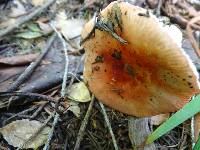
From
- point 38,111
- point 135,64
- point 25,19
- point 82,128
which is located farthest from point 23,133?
point 25,19

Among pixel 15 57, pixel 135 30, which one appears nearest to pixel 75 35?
pixel 15 57

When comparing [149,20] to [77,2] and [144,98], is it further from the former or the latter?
[77,2]

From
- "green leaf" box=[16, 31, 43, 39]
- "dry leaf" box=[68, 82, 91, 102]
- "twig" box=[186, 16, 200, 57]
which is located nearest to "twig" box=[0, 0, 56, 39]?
"green leaf" box=[16, 31, 43, 39]

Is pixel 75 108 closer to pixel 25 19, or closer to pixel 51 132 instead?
Result: pixel 51 132

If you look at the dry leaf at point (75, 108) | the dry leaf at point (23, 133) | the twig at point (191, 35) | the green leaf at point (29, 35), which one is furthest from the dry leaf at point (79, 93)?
the twig at point (191, 35)

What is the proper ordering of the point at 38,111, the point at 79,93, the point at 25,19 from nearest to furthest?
1. the point at 38,111
2. the point at 79,93
3. the point at 25,19

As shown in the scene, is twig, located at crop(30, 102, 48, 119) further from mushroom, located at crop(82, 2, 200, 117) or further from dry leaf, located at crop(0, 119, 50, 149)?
mushroom, located at crop(82, 2, 200, 117)

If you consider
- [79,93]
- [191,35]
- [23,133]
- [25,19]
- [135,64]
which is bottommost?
[23,133]
